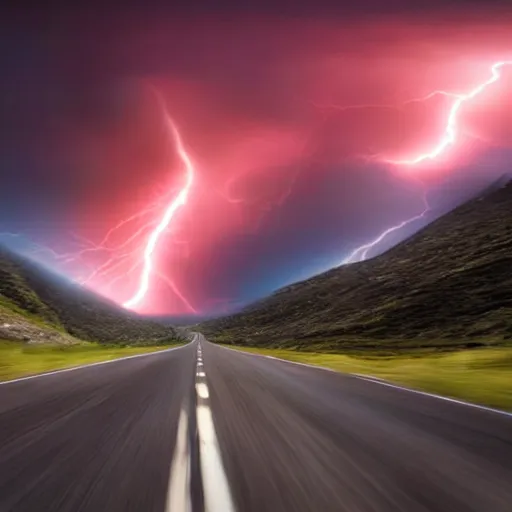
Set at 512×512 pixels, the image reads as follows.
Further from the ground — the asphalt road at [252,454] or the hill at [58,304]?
the hill at [58,304]

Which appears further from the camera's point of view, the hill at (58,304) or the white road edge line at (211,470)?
the hill at (58,304)

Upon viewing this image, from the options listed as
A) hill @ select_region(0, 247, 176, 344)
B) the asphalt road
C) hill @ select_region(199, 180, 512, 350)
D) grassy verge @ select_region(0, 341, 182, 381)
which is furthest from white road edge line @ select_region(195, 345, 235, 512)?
hill @ select_region(0, 247, 176, 344)

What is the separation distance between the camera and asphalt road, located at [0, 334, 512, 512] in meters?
3.42

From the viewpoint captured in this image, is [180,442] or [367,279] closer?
[180,442]

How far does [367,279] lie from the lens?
158 metres

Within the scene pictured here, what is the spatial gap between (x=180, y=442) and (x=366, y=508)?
2.51m

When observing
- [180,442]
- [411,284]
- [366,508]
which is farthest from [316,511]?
[411,284]

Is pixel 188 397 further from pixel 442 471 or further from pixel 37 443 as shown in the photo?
pixel 442 471

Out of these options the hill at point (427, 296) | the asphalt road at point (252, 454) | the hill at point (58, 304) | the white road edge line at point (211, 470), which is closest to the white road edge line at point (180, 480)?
the asphalt road at point (252, 454)

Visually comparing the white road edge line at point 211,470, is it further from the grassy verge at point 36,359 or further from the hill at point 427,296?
the hill at point 427,296

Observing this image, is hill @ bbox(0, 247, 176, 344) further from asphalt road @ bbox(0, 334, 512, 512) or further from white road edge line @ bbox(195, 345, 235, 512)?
white road edge line @ bbox(195, 345, 235, 512)

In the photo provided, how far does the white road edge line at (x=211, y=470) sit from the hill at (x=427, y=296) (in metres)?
62.9

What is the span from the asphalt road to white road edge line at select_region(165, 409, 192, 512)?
20mm

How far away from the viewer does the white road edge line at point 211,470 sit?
10.8 ft
